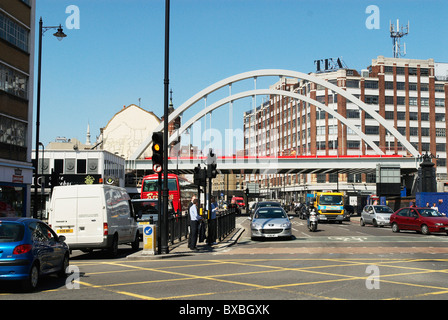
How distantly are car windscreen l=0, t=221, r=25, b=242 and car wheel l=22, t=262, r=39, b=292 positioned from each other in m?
0.68

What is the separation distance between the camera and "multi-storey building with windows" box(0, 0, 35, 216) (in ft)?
99.4

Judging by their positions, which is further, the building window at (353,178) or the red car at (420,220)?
the building window at (353,178)

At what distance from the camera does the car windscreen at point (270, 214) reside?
25391 mm

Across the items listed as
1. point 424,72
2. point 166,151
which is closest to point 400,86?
point 424,72

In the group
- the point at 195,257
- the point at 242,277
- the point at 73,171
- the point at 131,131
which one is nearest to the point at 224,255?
the point at 195,257

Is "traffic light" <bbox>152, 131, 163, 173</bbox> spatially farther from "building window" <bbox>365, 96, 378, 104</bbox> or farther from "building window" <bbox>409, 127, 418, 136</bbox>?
"building window" <bbox>409, 127, 418, 136</bbox>

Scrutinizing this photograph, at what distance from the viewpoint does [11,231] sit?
10836mm

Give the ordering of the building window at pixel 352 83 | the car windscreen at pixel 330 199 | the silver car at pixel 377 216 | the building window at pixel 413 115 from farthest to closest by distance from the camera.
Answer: the building window at pixel 413 115 → the building window at pixel 352 83 → the car windscreen at pixel 330 199 → the silver car at pixel 377 216

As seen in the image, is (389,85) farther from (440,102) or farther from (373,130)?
(440,102)

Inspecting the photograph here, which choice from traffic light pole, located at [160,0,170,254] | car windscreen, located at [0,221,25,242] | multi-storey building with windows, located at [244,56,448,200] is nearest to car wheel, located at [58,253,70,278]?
car windscreen, located at [0,221,25,242]

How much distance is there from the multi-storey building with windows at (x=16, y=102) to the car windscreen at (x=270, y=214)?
1442 cm

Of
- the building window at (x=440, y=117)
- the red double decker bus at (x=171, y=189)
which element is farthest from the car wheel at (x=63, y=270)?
the building window at (x=440, y=117)

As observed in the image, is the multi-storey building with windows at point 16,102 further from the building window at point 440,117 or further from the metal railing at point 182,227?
the building window at point 440,117
